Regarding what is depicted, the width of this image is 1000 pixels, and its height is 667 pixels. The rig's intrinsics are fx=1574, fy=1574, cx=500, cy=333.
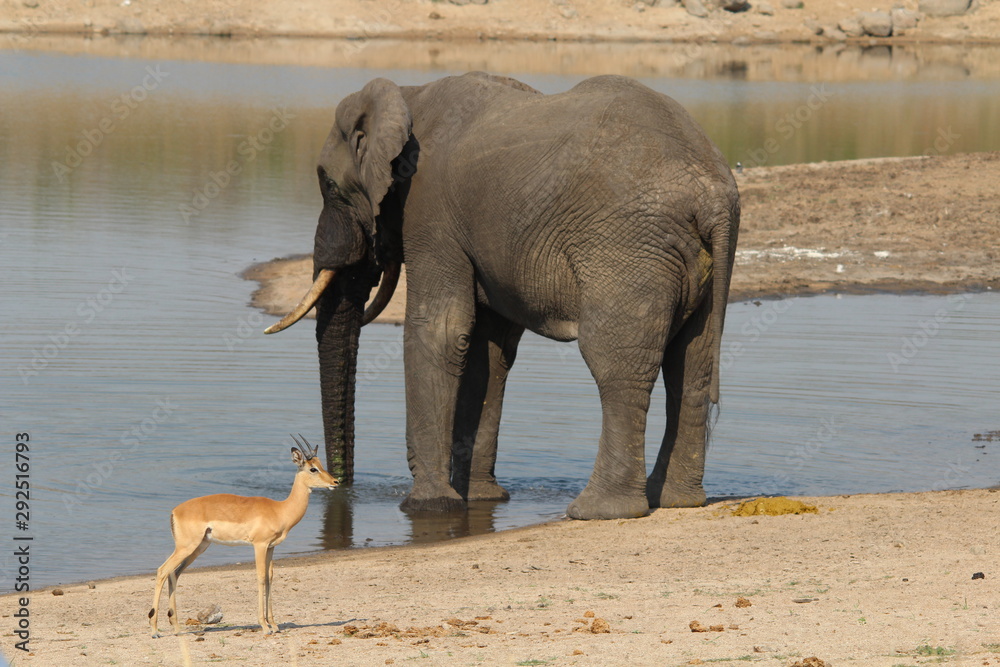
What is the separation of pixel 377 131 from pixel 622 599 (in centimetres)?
422

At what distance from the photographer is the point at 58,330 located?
58.6 feet

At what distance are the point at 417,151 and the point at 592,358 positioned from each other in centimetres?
209

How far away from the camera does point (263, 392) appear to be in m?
15.4

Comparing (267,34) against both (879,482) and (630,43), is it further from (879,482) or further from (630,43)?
(879,482)

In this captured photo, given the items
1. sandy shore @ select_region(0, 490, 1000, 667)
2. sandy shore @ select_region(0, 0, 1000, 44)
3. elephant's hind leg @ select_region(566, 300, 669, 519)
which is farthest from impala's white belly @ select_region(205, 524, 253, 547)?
→ sandy shore @ select_region(0, 0, 1000, 44)

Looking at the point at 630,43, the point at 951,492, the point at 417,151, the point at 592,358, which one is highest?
the point at 417,151

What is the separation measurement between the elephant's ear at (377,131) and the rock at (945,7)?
79724 mm

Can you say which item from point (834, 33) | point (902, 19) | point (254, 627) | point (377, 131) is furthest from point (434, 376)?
point (902, 19)

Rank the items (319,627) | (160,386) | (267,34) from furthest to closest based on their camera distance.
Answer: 1. (267,34)
2. (160,386)
3. (319,627)

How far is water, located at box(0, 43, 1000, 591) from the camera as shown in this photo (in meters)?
11.9

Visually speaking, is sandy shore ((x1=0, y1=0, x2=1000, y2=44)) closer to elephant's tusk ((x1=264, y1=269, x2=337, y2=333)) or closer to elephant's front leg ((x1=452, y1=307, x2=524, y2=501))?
elephant's tusk ((x1=264, y1=269, x2=337, y2=333))

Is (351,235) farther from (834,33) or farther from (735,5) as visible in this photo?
(834,33)

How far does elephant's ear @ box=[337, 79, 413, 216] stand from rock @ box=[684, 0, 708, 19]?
7158 centimetres

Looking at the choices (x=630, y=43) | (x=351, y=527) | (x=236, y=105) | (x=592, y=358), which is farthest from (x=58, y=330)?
(x=630, y=43)
